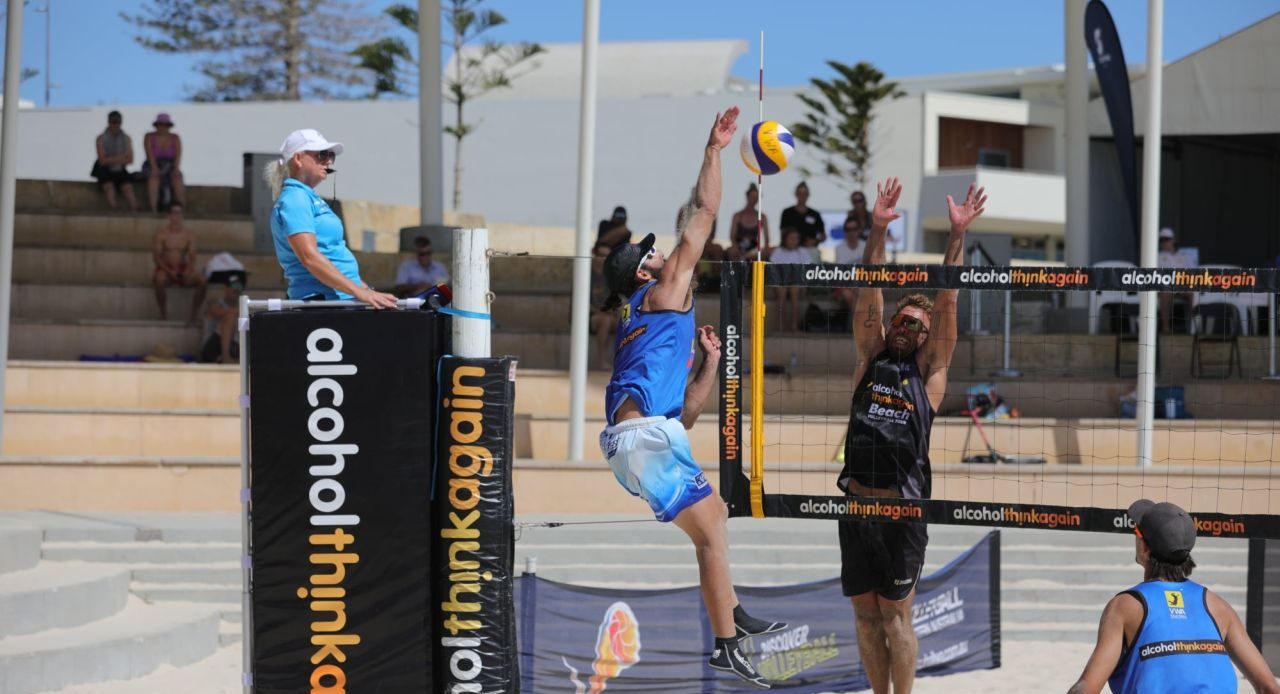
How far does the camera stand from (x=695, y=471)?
568 centimetres

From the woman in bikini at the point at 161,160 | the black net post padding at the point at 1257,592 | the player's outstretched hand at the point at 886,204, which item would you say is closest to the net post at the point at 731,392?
the player's outstretched hand at the point at 886,204

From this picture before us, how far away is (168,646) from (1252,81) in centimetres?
1501

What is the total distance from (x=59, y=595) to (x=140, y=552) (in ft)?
4.08

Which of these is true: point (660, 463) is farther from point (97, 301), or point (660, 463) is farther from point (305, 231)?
point (97, 301)

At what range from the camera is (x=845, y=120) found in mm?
29656

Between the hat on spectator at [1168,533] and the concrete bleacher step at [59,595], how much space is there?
7.23 meters

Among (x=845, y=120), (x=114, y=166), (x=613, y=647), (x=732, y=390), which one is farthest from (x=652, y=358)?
(x=845, y=120)

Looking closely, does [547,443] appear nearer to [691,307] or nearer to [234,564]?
[234,564]

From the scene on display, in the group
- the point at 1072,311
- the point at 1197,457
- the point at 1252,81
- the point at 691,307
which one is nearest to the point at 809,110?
the point at 1252,81

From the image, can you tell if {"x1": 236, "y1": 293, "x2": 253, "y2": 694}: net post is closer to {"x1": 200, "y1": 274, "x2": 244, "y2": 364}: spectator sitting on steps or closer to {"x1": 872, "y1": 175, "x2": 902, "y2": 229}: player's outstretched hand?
{"x1": 872, "y1": 175, "x2": 902, "y2": 229}: player's outstretched hand

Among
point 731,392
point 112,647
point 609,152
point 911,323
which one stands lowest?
point 112,647

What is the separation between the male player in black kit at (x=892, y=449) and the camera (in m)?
6.45

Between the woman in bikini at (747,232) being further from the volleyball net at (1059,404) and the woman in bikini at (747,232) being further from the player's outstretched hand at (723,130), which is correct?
the player's outstretched hand at (723,130)

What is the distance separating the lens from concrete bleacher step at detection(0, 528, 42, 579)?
32.6ft
